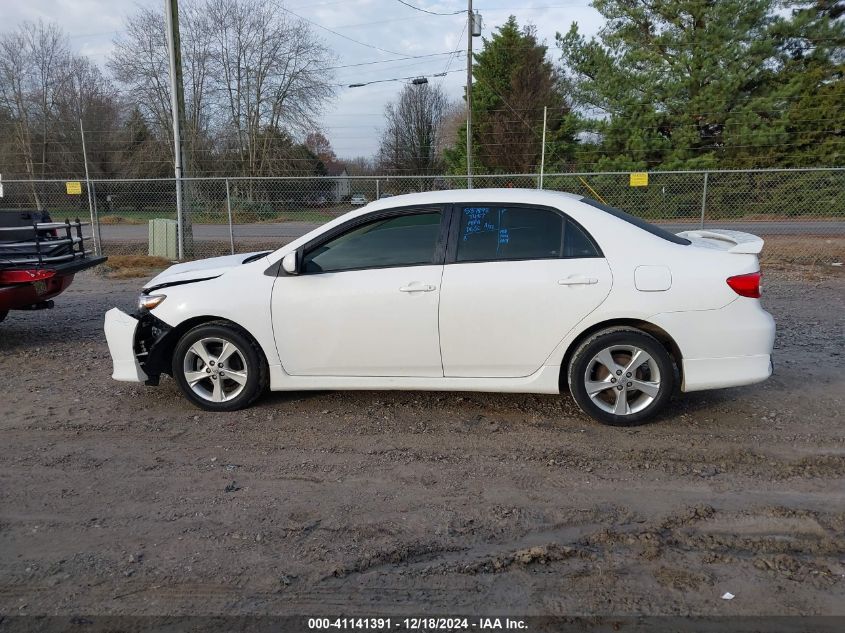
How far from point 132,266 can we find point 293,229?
5039mm

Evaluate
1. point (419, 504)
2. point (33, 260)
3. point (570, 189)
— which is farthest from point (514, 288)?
point (570, 189)

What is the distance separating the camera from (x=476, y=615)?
8.92ft

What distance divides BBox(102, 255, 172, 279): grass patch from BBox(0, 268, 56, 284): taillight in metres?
6.25

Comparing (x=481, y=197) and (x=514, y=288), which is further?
(x=481, y=197)

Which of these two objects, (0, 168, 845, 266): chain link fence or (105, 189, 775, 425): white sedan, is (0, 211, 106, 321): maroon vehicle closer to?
(105, 189, 775, 425): white sedan

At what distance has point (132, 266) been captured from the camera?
561 inches

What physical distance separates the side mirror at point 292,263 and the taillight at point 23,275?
11.6 ft

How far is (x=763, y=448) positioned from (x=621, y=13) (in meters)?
26.6

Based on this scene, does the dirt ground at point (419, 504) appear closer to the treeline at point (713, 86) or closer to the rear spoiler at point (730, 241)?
the rear spoiler at point (730, 241)

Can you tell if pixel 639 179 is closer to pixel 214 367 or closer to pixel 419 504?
pixel 214 367

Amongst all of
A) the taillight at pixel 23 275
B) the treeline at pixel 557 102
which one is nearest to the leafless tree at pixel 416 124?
the treeline at pixel 557 102

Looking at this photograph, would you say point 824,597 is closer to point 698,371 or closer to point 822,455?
point 822,455

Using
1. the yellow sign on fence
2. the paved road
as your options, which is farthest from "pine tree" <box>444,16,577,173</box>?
the yellow sign on fence

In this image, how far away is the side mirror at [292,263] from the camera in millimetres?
4883
